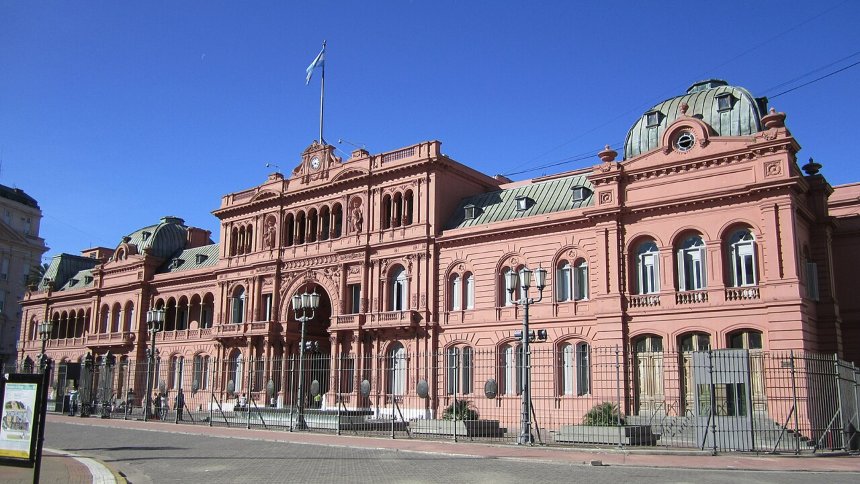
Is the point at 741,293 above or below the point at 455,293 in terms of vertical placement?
below

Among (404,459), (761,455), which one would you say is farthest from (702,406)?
(404,459)

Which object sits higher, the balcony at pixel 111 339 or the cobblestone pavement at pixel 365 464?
the balcony at pixel 111 339

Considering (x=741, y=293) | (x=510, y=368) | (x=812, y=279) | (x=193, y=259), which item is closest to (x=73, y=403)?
(x=193, y=259)

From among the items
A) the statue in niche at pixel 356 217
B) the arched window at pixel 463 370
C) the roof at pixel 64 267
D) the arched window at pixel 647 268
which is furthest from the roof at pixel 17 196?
the arched window at pixel 647 268

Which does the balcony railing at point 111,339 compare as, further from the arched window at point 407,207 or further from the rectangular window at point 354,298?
the arched window at point 407,207

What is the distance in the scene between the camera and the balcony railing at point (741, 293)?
102 feet

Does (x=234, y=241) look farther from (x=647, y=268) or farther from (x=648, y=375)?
(x=648, y=375)

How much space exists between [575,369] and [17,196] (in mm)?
73782

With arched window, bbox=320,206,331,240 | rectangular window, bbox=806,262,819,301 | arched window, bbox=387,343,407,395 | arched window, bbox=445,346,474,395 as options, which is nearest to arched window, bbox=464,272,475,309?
arched window, bbox=445,346,474,395

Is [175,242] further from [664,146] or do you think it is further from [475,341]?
[664,146]

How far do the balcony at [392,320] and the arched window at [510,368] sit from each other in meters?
5.35

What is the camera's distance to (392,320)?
42656 mm

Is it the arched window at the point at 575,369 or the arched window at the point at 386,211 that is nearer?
the arched window at the point at 575,369

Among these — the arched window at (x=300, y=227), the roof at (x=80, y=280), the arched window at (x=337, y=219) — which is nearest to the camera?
Answer: the arched window at (x=337, y=219)
